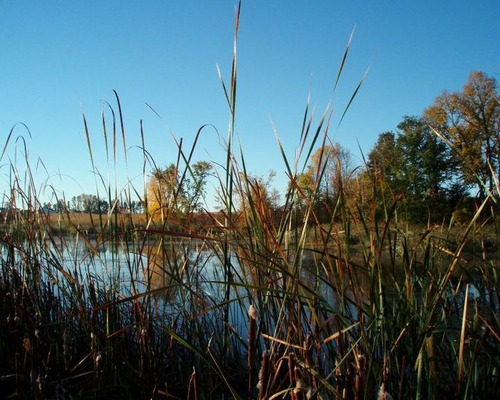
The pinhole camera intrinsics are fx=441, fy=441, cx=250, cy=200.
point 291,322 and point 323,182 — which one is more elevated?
point 323,182

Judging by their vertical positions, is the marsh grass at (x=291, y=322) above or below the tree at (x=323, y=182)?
below

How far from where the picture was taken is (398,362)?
1056mm

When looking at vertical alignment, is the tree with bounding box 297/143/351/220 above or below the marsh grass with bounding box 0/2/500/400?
above

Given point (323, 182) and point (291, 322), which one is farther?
point (323, 182)

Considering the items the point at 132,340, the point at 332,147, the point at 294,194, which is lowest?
the point at 132,340

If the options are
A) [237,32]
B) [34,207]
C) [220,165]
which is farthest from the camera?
[34,207]

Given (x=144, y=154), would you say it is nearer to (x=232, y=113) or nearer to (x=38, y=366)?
(x=232, y=113)

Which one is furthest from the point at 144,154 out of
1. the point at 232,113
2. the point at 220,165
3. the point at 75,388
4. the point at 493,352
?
the point at 493,352

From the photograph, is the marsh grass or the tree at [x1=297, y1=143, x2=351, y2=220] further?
the tree at [x1=297, y1=143, x2=351, y2=220]

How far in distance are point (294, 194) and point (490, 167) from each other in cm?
48

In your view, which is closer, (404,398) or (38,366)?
(404,398)

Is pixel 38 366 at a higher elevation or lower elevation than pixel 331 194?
lower

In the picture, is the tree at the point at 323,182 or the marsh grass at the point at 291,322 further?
the tree at the point at 323,182

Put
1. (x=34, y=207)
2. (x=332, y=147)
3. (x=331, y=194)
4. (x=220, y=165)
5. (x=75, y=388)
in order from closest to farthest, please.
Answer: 1. (x=332, y=147)
2. (x=220, y=165)
3. (x=75, y=388)
4. (x=331, y=194)
5. (x=34, y=207)
